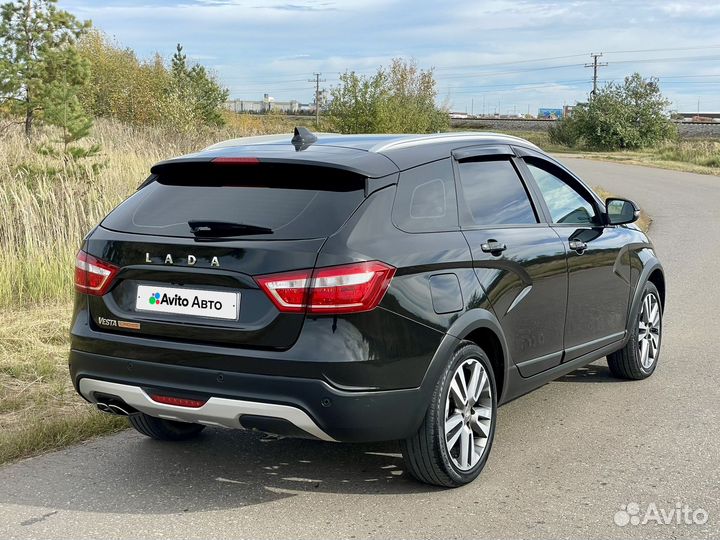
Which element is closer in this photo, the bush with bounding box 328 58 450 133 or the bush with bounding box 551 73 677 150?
the bush with bounding box 328 58 450 133

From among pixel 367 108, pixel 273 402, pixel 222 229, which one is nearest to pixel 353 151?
pixel 222 229

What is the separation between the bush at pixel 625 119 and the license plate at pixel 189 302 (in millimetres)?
56585

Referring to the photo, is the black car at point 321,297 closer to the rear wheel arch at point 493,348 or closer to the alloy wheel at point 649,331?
the rear wheel arch at point 493,348

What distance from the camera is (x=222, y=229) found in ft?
13.2

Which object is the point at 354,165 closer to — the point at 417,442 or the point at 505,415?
the point at 417,442

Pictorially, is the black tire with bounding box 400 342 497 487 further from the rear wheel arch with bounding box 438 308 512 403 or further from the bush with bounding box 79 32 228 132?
the bush with bounding box 79 32 228 132

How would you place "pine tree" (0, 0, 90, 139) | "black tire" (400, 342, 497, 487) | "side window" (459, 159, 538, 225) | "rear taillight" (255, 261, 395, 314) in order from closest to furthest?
"rear taillight" (255, 261, 395, 314) < "black tire" (400, 342, 497, 487) < "side window" (459, 159, 538, 225) < "pine tree" (0, 0, 90, 139)

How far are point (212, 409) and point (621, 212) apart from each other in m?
3.44

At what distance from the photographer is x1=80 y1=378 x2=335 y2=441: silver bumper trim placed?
381cm

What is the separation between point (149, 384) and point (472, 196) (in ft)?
6.40

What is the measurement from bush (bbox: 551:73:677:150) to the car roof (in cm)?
5543

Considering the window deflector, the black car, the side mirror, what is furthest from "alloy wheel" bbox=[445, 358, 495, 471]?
the side mirror

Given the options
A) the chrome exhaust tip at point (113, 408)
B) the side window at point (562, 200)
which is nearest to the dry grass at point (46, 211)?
the chrome exhaust tip at point (113, 408)

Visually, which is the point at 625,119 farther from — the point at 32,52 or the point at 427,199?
the point at 427,199
